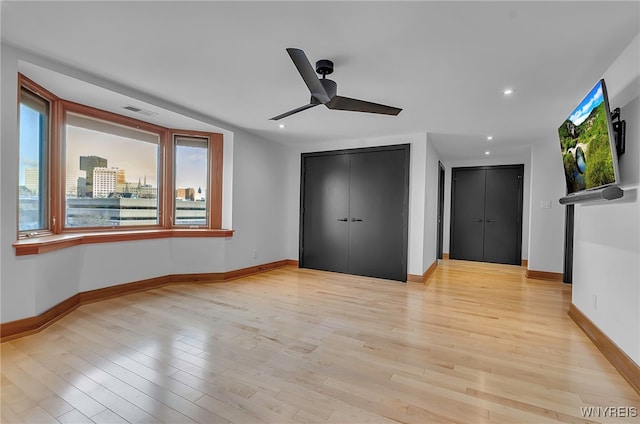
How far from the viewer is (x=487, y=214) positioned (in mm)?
6777

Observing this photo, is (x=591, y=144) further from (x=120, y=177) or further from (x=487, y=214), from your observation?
(x=120, y=177)

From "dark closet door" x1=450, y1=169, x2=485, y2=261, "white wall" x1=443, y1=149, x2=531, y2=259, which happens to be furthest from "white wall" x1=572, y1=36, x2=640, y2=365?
"dark closet door" x1=450, y1=169, x2=485, y2=261

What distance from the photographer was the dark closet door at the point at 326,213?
17.7 feet

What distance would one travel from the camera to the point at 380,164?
509 cm

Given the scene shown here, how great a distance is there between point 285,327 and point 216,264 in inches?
84.1

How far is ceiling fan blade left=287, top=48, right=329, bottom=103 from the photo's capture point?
1.91 metres

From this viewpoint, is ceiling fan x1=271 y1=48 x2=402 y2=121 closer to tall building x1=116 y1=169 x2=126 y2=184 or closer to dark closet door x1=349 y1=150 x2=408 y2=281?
dark closet door x1=349 y1=150 x2=408 y2=281

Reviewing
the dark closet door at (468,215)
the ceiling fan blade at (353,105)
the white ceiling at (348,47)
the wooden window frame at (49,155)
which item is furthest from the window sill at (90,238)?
the dark closet door at (468,215)

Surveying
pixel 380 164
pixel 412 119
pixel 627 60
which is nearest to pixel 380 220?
pixel 380 164

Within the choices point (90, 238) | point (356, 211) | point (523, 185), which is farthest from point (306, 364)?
point (523, 185)

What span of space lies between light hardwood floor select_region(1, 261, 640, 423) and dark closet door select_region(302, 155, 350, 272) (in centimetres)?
179

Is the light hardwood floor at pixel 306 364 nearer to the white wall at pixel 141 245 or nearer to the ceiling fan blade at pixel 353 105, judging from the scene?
the white wall at pixel 141 245

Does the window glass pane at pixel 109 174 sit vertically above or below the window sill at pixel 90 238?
above

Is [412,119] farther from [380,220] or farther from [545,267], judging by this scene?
[545,267]
